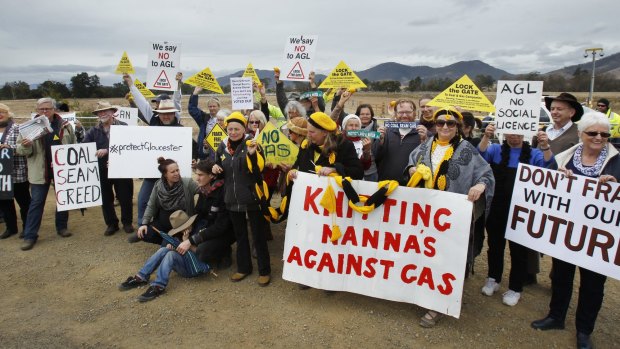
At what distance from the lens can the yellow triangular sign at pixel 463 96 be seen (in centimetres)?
482

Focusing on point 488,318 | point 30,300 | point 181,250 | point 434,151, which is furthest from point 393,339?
point 30,300

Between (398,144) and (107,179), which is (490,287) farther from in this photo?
(107,179)

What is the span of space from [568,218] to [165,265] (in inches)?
175

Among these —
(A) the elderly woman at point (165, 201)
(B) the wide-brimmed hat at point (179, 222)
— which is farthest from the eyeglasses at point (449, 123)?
(A) the elderly woman at point (165, 201)

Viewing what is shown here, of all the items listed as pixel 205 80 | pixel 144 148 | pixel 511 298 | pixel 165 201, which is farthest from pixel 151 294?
pixel 205 80

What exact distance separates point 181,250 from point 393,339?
2.76 metres

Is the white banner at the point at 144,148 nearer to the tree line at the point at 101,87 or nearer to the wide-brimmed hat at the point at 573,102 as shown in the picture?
the wide-brimmed hat at the point at 573,102

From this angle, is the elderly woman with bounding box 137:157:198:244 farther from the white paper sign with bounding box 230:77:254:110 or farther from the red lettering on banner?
the white paper sign with bounding box 230:77:254:110

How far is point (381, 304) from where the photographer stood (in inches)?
168

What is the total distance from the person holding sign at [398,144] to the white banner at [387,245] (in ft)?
2.24

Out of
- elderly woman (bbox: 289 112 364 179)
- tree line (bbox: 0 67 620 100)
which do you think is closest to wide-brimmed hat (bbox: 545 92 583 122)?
elderly woman (bbox: 289 112 364 179)

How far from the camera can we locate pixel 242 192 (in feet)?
14.8

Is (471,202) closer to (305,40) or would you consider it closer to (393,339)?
(393,339)

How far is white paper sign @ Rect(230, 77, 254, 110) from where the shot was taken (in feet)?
23.7
